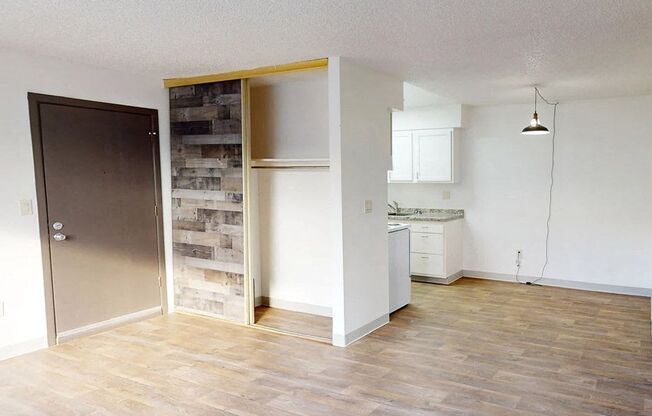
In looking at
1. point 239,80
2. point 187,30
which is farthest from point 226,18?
point 239,80

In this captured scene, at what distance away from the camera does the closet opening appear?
480 centimetres

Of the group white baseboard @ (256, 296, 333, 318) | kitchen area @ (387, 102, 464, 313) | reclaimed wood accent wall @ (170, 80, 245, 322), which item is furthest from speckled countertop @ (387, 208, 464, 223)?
reclaimed wood accent wall @ (170, 80, 245, 322)

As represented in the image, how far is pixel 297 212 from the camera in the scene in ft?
16.7

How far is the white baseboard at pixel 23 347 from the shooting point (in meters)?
3.78

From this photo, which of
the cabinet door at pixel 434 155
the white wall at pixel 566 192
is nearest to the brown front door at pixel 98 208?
the cabinet door at pixel 434 155

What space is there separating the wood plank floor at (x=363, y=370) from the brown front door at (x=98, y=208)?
0.30 meters

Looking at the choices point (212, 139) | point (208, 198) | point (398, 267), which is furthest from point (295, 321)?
point (212, 139)

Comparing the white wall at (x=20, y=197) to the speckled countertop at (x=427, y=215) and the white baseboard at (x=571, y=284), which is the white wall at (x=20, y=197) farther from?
the white baseboard at (x=571, y=284)

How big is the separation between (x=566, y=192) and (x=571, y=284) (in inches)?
45.3

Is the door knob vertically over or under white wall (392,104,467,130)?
under

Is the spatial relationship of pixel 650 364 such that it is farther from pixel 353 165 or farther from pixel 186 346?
pixel 186 346

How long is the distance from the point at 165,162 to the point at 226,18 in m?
2.38

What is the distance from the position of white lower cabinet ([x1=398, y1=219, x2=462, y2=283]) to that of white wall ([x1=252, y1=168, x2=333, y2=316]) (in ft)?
6.51

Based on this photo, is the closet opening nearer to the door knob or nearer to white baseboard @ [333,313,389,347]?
white baseboard @ [333,313,389,347]
